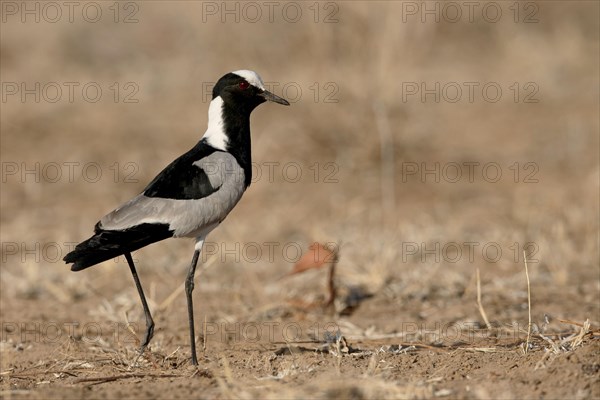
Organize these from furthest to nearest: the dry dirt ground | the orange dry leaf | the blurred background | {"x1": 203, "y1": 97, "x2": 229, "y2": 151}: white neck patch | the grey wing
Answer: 1. the blurred background
2. the orange dry leaf
3. {"x1": 203, "y1": 97, "x2": 229, "y2": 151}: white neck patch
4. the grey wing
5. the dry dirt ground

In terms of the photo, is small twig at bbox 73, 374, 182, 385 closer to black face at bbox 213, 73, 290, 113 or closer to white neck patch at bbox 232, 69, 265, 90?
black face at bbox 213, 73, 290, 113

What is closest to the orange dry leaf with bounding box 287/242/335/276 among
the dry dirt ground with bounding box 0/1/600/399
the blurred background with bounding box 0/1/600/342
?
the dry dirt ground with bounding box 0/1/600/399

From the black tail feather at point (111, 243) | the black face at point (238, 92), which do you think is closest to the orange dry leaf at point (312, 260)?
the black face at point (238, 92)

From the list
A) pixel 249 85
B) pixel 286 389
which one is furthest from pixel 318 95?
pixel 286 389

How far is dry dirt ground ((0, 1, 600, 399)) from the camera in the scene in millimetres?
4281

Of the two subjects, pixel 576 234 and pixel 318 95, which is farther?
pixel 318 95

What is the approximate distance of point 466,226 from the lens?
8.12 meters

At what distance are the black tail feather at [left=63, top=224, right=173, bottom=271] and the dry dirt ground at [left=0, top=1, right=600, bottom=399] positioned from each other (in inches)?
19.4

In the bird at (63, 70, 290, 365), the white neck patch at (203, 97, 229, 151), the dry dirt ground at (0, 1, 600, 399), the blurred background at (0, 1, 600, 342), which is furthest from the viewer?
the blurred background at (0, 1, 600, 342)

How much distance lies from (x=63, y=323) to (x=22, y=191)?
3691 mm

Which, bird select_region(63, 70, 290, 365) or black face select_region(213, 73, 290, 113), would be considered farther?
black face select_region(213, 73, 290, 113)

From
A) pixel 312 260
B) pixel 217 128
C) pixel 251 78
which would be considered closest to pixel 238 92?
pixel 251 78

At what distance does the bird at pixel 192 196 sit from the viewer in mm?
4559

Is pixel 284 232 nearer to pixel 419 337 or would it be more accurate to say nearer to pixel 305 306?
pixel 305 306
